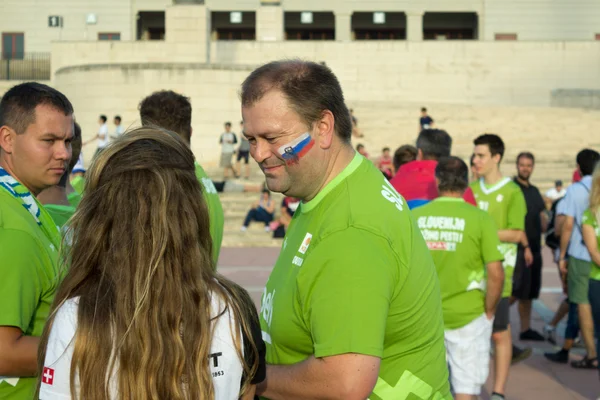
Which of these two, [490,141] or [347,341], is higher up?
[490,141]

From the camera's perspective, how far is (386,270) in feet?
7.68

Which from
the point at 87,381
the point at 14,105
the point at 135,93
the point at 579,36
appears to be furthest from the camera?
the point at 579,36

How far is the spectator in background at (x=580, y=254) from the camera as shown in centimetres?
718

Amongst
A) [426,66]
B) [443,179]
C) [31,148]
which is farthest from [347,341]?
[426,66]

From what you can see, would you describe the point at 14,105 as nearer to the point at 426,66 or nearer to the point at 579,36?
the point at 426,66

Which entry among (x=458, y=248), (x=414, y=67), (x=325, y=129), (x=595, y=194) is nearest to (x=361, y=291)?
(x=325, y=129)

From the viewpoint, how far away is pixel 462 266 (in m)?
5.25

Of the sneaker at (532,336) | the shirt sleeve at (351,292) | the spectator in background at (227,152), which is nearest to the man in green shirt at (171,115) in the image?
the shirt sleeve at (351,292)

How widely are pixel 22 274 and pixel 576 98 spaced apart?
37015 mm

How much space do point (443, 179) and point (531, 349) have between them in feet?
10.3

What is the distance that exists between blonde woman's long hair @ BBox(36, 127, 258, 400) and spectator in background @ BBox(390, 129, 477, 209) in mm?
4016

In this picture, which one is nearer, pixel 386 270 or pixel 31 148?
pixel 386 270

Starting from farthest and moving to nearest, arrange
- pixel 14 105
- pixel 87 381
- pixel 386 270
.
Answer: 1. pixel 14 105
2. pixel 386 270
3. pixel 87 381

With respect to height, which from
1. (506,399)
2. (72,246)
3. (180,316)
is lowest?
(506,399)
